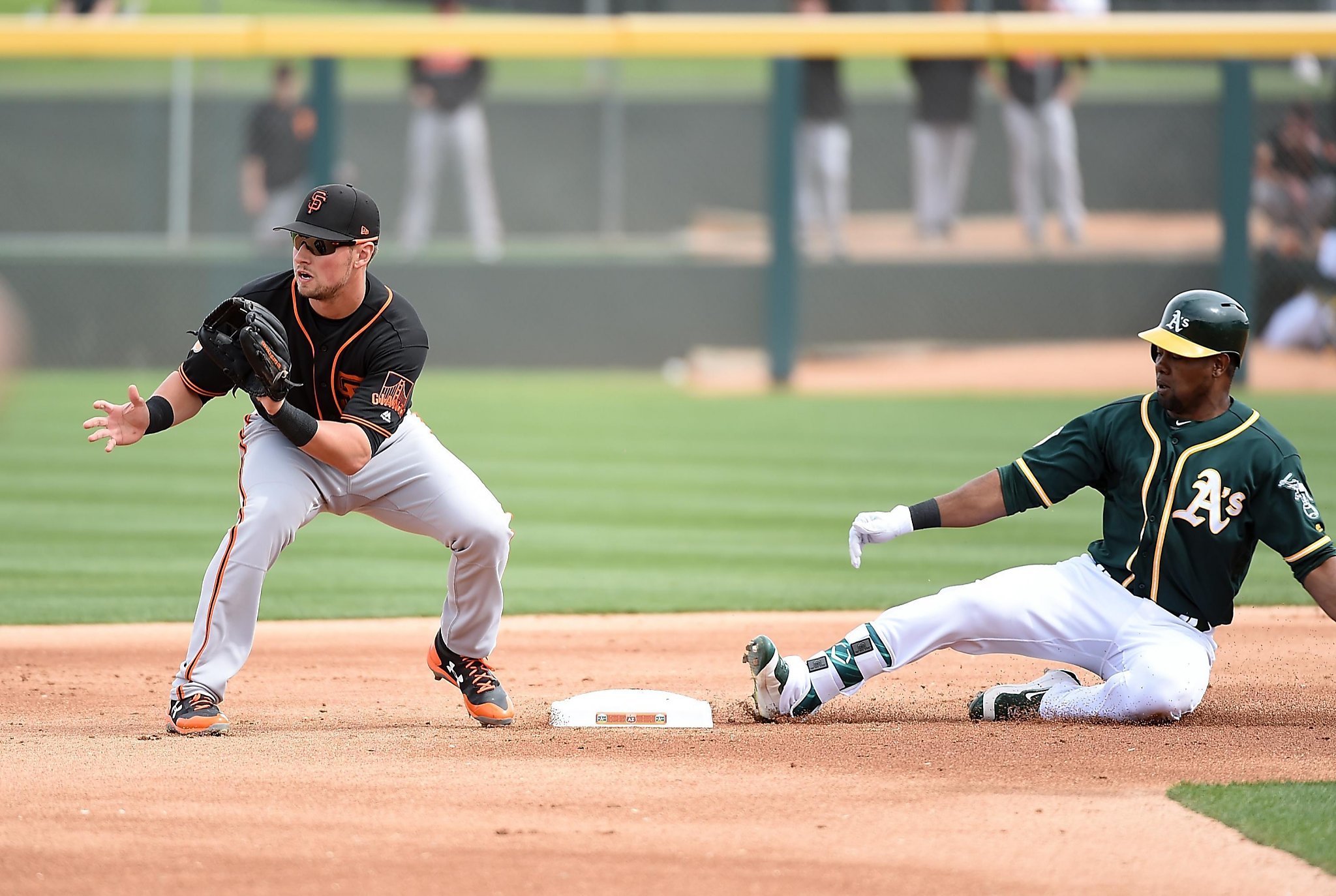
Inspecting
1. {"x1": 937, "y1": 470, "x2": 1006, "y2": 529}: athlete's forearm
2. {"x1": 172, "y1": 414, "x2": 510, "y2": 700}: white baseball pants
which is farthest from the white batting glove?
{"x1": 172, "y1": 414, "x2": 510, "y2": 700}: white baseball pants

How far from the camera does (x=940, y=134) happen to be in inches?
632

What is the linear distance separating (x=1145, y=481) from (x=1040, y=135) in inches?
476

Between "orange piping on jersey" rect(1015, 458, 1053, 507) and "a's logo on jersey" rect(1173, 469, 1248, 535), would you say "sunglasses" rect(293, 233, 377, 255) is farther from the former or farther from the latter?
"a's logo on jersey" rect(1173, 469, 1248, 535)

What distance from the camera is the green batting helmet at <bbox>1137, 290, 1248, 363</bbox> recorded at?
4598 millimetres

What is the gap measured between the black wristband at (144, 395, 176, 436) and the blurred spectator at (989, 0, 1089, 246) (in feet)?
40.0

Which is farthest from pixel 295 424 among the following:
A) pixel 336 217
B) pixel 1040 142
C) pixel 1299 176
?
pixel 1299 176

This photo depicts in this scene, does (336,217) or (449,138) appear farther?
(449,138)

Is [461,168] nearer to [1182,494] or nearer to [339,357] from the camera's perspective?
[339,357]

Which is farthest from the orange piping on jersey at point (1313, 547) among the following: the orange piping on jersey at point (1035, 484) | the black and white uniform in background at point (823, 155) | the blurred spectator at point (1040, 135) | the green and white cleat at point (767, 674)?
Result: the blurred spectator at point (1040, 135)

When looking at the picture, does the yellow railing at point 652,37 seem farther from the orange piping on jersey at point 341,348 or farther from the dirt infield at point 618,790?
the orange piping on jersey at point 341,348

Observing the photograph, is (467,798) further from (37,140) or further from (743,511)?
(37,140)

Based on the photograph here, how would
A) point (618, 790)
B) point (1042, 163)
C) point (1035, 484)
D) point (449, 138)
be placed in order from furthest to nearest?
1. point (449, 138)
2. point (1042, 163)
3. point (1035, 484)
4. point (618, 790)

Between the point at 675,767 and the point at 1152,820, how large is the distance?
1191 mm

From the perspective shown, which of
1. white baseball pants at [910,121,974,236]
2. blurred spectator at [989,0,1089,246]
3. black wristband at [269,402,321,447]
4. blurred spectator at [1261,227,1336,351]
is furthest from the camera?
white baseball pants at [910,121,974,236]
